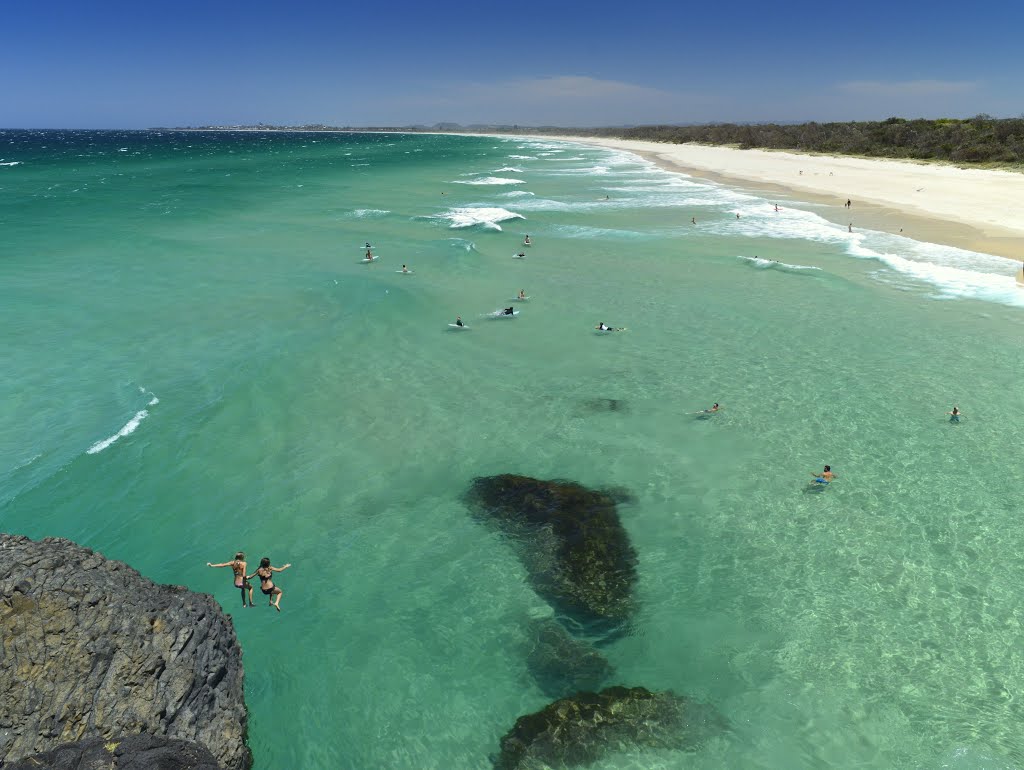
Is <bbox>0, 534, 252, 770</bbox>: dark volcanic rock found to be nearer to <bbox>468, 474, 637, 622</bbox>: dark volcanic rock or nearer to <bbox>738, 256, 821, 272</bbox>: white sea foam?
<bbox>468, 474, 637, 622</bbox>: dark volcanic rock

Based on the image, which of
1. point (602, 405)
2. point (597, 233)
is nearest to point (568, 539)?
point (602, 405)

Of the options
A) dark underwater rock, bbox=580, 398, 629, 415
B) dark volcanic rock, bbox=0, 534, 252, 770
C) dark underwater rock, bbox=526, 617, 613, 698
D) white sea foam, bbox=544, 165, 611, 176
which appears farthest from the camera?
white sea foam, bbox=544, 165, 611, 176

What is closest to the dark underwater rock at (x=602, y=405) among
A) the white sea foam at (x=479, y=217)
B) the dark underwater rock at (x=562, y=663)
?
the dark underwater rock at (x=562, y=663)

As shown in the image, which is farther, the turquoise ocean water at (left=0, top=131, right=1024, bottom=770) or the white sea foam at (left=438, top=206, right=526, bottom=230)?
the white sea foam at (left=438, top=206, right=526, bottom=230)

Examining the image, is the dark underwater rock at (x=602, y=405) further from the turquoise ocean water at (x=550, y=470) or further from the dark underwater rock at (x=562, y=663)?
the dark underwater rock at (x=562, y=663)

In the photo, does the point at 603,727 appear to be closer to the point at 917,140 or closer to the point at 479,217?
the point at 479,217

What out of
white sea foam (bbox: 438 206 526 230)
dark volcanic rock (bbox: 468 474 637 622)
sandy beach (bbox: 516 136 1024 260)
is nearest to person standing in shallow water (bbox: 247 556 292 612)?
dark volcanic rock (bbox: 468 474 637 622)

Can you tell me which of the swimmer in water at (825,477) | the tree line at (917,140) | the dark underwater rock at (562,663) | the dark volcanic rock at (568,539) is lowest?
the dark underwater rock at (562,663)
